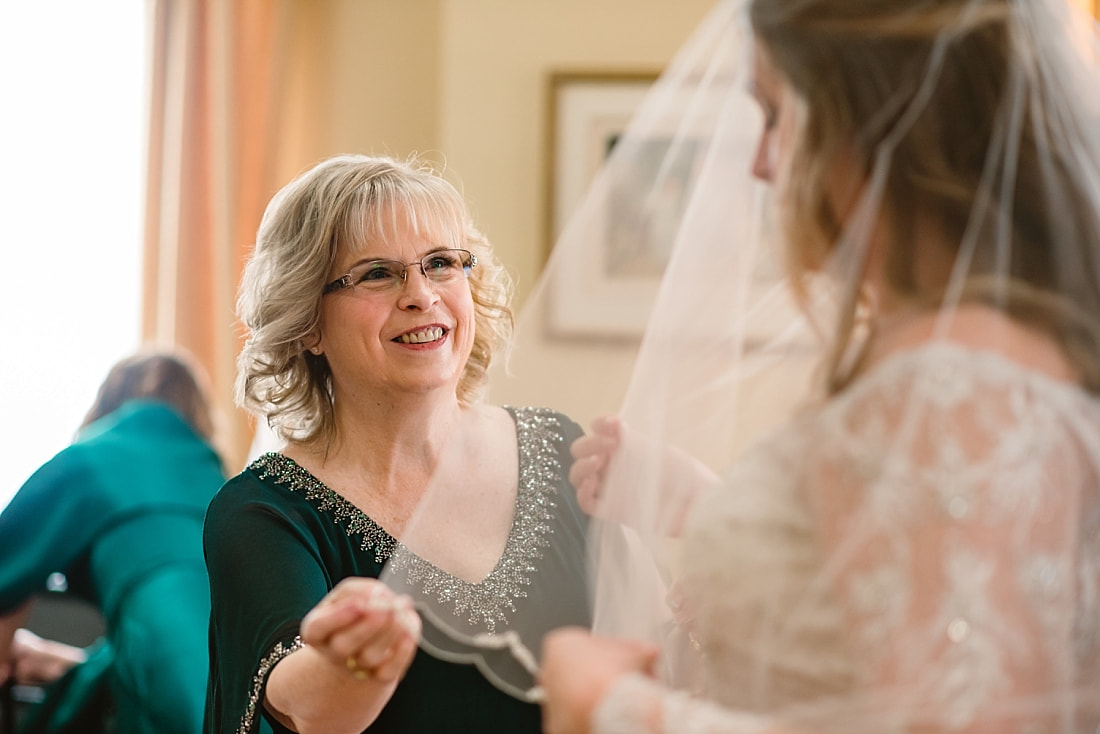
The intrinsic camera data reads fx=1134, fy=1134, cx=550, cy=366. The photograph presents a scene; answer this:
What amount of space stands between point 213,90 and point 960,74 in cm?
373

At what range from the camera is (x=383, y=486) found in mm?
1804

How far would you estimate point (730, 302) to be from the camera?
47.7 inches

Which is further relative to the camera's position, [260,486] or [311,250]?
[311,250]

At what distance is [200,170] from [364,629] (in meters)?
3.42

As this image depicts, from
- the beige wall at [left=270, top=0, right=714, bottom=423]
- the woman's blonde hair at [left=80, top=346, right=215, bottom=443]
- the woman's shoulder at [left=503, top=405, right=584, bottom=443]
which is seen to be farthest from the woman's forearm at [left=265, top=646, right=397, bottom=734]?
the beige wall at [left=270, top=0, right=714, bottom=423]

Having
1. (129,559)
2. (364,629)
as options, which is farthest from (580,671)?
(129,559)

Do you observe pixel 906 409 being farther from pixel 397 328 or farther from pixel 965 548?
pixel 397 328

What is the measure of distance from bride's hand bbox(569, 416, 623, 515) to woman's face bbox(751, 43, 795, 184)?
0.33 metres

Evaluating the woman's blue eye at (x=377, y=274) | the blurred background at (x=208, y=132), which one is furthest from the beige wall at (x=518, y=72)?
the woman's blue eye at (x=377, y=274)

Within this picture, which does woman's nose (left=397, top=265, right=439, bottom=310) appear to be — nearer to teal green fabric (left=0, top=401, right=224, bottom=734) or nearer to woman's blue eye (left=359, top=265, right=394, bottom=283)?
woman's blue eye (left=359, top=265, right=394, bottom=283)

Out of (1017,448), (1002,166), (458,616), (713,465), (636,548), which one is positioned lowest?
(458,616)

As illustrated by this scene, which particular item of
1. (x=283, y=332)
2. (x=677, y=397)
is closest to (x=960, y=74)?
(x=677, y=397)

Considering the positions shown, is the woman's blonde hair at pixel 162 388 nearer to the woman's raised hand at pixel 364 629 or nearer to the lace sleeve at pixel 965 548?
the woman's raised hand at pixel 364 629

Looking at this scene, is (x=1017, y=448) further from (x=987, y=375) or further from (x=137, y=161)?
(x=137, y=161)
